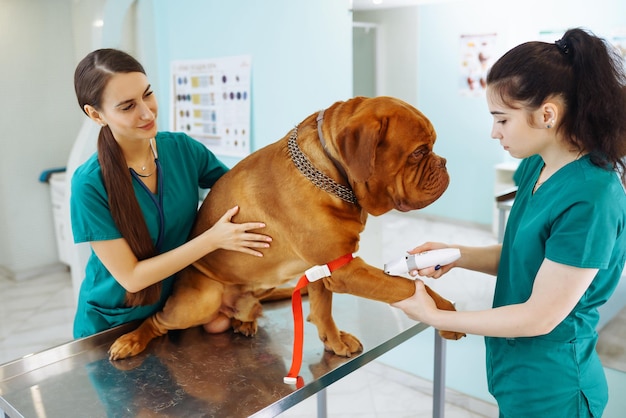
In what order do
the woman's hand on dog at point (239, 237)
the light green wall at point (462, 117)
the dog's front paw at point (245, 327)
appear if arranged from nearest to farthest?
the woman's hand on dog at point (239, 237) → the dog's front paw at point (245, 327) → the light green wall at point (462, 117)

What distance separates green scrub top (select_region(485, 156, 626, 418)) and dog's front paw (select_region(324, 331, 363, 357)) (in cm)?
34

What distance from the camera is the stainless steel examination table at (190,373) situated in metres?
1.26

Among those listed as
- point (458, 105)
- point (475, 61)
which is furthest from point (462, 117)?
point (475, 61)

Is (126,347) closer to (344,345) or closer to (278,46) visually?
(344,345)

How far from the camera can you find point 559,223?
111cm

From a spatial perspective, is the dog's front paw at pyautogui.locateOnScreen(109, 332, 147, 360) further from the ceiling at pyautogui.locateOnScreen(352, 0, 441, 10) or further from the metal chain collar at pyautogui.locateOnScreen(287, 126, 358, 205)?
the ceiling at pyautogui.locateOnScreen(352, 0, 441, 10)

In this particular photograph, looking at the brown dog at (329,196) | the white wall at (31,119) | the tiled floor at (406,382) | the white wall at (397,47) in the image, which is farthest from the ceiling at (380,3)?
the white wall at (31,119)

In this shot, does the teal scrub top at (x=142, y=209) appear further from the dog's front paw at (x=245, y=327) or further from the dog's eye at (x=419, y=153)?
the dog's eye at (x=419, y=153)

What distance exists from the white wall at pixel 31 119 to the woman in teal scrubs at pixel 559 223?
4.27 meters

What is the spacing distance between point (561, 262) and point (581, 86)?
34 centimetres

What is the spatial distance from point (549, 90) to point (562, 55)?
0.08 metres

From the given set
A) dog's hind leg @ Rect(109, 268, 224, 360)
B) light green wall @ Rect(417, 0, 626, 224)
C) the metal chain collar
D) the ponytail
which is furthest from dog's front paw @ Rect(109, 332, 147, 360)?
light green wall @ Rect(417, 0, 626, 224)

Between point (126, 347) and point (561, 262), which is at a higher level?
point (561, 262)

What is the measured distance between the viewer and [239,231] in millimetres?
1358
